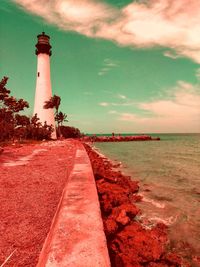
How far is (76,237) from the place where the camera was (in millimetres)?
3041

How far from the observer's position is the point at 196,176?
15.4m

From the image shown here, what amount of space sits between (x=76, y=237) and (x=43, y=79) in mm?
34394

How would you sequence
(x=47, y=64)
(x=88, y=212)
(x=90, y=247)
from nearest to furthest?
1. (x=90, y=247)
2. (x=88, y=212)
3. (x=47, y=64)

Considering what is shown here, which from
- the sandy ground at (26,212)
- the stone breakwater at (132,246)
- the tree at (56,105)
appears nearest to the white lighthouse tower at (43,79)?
the tree at (56,105)

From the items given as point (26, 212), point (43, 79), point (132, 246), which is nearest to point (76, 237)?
point (132, 246)

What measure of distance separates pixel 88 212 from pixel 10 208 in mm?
1802

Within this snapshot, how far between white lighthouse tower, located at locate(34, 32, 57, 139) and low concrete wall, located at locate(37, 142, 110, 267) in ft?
106

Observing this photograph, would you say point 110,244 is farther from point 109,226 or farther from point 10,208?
point 10,208

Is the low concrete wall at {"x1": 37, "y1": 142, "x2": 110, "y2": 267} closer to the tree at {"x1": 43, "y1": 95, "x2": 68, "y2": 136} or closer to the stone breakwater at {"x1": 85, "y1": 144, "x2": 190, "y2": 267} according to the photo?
the stone breakwater at {"x1": 85, "y1": 144, "x2": 190, "y2": 267}

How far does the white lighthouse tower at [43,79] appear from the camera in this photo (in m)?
35.3

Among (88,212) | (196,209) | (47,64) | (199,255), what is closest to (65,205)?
(88,212)

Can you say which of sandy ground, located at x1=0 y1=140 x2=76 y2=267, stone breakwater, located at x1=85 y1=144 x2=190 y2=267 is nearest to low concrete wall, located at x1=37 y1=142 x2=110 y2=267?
sandy ground, located at x1=0 y1=140 x2=76 y2=267

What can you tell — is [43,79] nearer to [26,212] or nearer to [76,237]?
[26,212]

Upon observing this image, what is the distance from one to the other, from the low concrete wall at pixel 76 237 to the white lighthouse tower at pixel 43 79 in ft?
106
